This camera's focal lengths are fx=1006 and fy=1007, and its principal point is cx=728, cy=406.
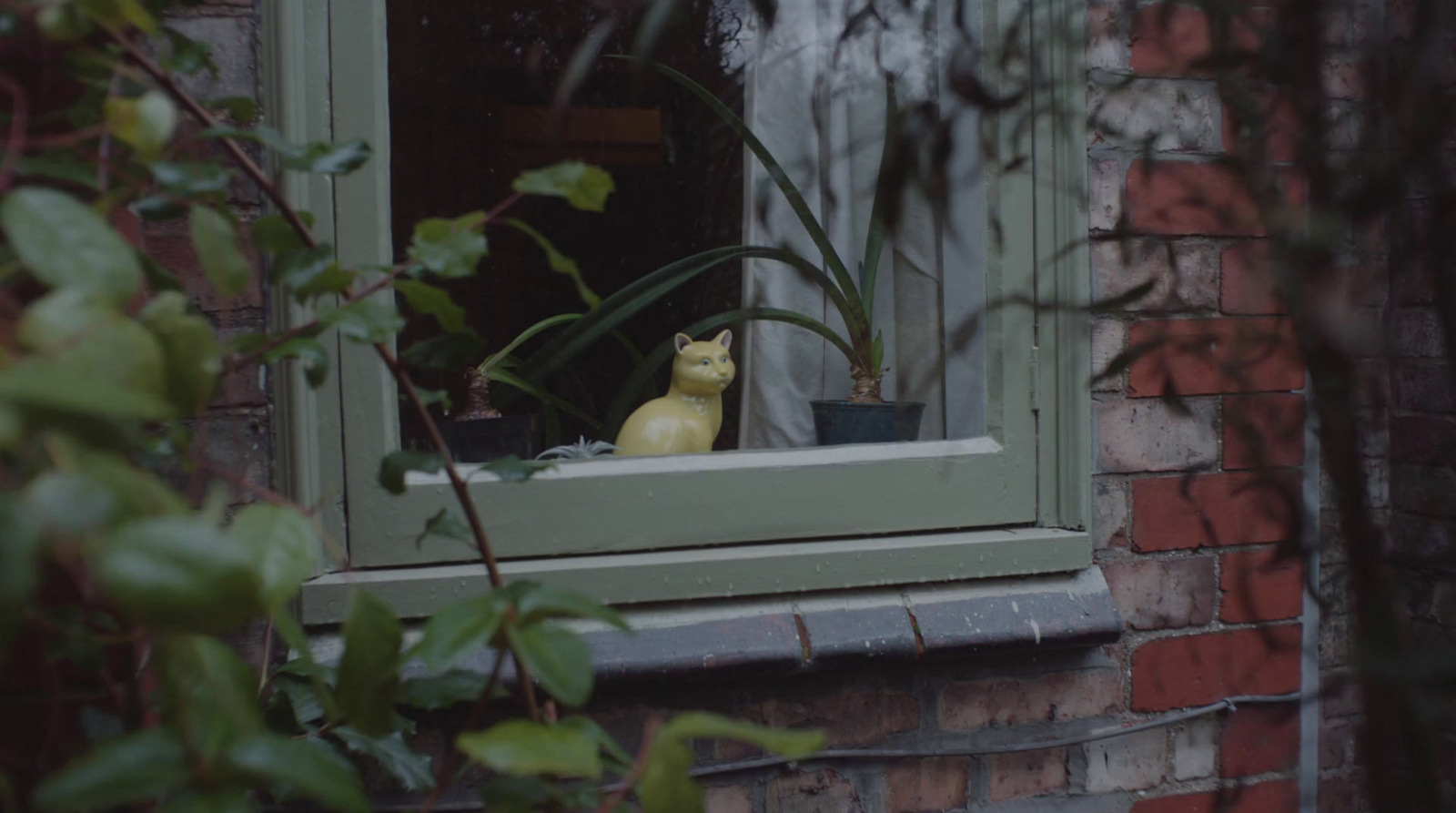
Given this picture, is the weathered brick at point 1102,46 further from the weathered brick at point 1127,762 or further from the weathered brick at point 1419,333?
the weathered brick at point 1127,762

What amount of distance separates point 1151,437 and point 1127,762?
0.40 m

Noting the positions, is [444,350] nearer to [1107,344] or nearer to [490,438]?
[490,438]

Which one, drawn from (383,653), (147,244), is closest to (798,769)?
(383,653)

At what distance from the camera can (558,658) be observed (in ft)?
1.50

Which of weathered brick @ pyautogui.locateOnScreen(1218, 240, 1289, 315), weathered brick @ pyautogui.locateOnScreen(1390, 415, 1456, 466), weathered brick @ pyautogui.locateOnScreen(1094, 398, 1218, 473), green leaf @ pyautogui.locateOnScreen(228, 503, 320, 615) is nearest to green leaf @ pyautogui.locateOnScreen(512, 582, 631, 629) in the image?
green leaf @ pyautogui.locateOnScreen(228, 503, 320, 615)

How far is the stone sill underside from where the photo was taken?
3.47 feet

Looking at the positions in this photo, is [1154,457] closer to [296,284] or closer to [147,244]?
[296,284]

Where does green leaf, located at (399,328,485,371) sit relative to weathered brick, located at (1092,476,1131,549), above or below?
above

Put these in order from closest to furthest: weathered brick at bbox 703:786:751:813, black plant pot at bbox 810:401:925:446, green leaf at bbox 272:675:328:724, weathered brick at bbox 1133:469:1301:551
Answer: green leaf at bbox 272:675:328:724 < weathered brick at bbox 703:786:751:813 < weathered brick at bbox 1133:469:1301:551 < black plant pot at bbox 810:401:925:446

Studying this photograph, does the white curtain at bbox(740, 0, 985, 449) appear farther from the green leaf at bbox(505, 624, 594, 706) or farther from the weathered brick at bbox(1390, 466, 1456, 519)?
the green leaf at bbox(505, 624, 594, 706)

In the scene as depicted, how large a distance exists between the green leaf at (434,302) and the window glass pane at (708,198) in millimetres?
649

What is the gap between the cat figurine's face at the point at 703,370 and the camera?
1344 mm

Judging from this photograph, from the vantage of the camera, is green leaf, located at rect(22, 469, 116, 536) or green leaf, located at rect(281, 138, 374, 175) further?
green leaf, located at rect(281, 138, 374, 175)

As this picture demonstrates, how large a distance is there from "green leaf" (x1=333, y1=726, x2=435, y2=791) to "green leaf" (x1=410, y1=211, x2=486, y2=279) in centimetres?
35
